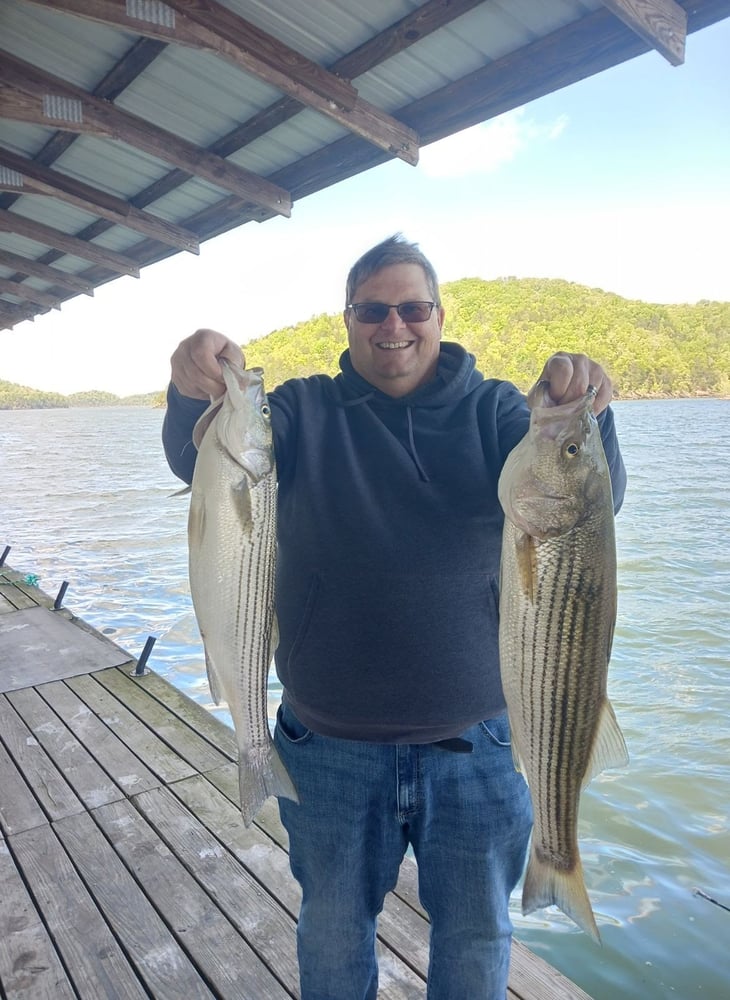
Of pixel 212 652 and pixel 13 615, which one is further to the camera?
pixel 13 615

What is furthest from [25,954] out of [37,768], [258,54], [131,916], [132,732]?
[258,54]

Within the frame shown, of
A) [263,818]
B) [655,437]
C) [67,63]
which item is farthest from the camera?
[655,437]

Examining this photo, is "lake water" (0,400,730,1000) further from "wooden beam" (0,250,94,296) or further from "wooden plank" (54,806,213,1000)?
"wooden beam" (0,250,94,296)

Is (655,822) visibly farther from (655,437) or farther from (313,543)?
(655,437)

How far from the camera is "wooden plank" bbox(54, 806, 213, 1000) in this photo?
9.32 ft

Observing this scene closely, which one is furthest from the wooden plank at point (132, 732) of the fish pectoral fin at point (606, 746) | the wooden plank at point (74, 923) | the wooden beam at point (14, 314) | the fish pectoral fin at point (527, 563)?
the wooden beam at point (14, 314)

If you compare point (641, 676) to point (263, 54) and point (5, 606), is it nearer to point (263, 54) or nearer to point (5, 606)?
point (5, 606)

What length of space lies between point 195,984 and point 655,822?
501 cm

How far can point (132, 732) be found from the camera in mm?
4914

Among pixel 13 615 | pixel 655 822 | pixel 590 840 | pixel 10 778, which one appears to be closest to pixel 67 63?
pixel 10 778

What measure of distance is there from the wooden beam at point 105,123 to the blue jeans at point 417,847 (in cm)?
399

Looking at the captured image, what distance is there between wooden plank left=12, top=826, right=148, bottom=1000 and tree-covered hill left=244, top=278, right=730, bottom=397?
17.8m

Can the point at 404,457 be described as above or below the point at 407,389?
below

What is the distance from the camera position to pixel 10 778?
14.0 ft
